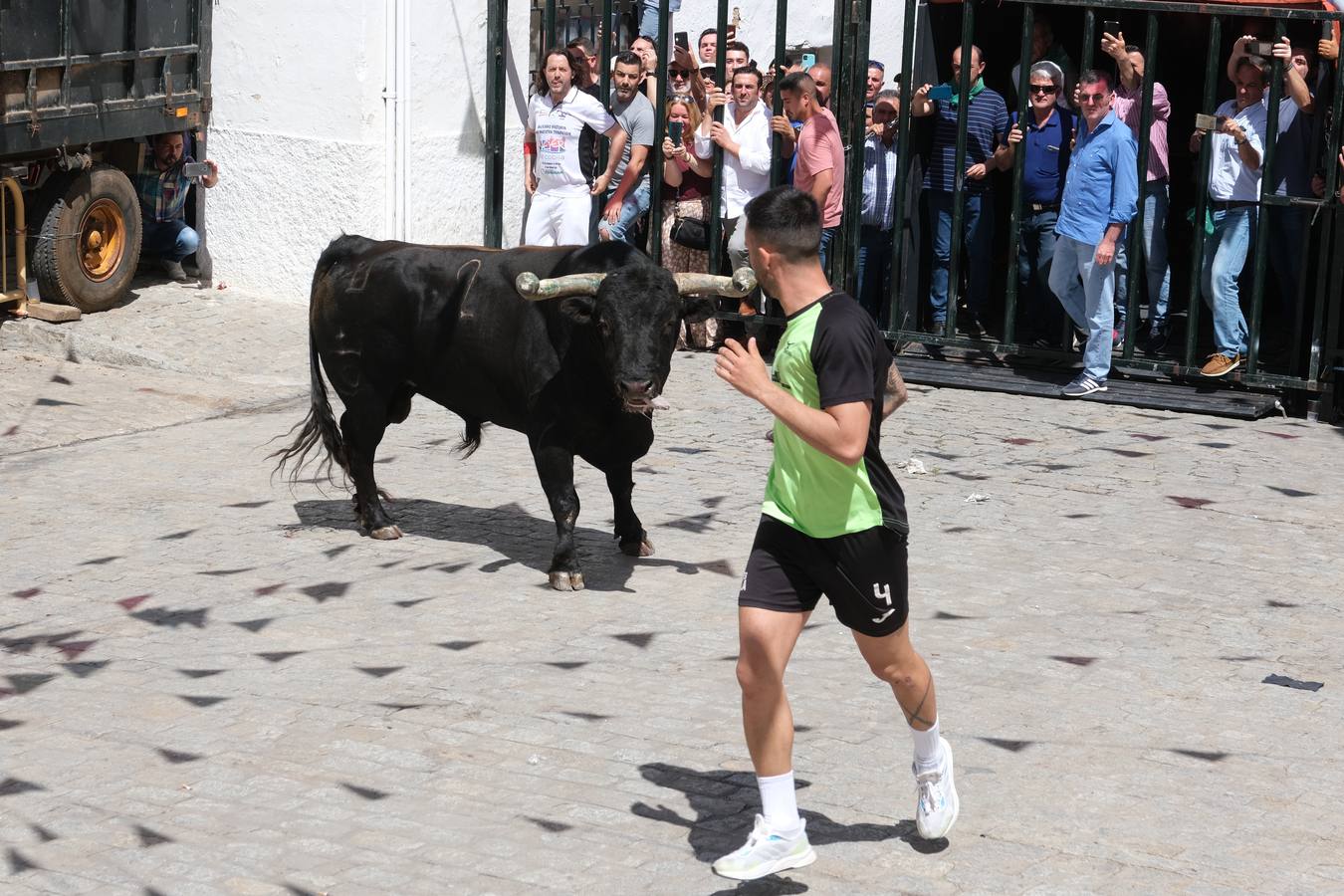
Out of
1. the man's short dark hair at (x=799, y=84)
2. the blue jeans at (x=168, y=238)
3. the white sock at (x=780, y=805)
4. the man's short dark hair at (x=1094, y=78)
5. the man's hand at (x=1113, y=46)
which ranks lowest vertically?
the white sock at (x=780, y=805)

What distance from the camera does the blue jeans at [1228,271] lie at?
37.5 ft

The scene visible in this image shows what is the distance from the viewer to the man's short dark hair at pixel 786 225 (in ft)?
15.9

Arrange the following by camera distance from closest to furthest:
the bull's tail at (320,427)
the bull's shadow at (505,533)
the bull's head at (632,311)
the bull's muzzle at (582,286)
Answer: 1. the bull's head at (632,311)
2. the bull's muzzle at (582,286)
3. the bull's shadow at (505,533)
4. the bull's tail at (320,427)

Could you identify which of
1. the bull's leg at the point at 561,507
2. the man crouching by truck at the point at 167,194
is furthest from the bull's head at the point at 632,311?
the man crouching by truck at the point at 167,194

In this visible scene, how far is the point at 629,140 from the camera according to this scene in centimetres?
1302

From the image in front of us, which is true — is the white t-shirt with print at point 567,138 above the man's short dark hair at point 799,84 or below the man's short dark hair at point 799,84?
below

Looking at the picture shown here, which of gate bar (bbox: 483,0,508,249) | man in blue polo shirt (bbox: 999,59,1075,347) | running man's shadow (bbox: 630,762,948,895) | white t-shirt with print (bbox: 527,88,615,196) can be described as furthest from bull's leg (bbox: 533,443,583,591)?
gate bar (bbox: 483,0,508,249)

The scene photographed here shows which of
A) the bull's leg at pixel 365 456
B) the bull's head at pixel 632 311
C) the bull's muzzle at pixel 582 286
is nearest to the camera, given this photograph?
the bull's head at pixel 632 311

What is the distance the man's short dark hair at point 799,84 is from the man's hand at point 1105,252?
215 cm

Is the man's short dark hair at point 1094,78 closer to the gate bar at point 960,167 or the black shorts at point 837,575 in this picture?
the gate bar at point 960,167

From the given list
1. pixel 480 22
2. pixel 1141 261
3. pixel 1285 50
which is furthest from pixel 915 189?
pixel 480 22

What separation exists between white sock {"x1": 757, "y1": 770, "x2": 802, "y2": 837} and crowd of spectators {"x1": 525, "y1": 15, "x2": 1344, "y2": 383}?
6.76 meters

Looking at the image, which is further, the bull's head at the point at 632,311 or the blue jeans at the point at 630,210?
the blue jeans at the point at 630,210

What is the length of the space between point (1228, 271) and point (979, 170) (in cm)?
180
